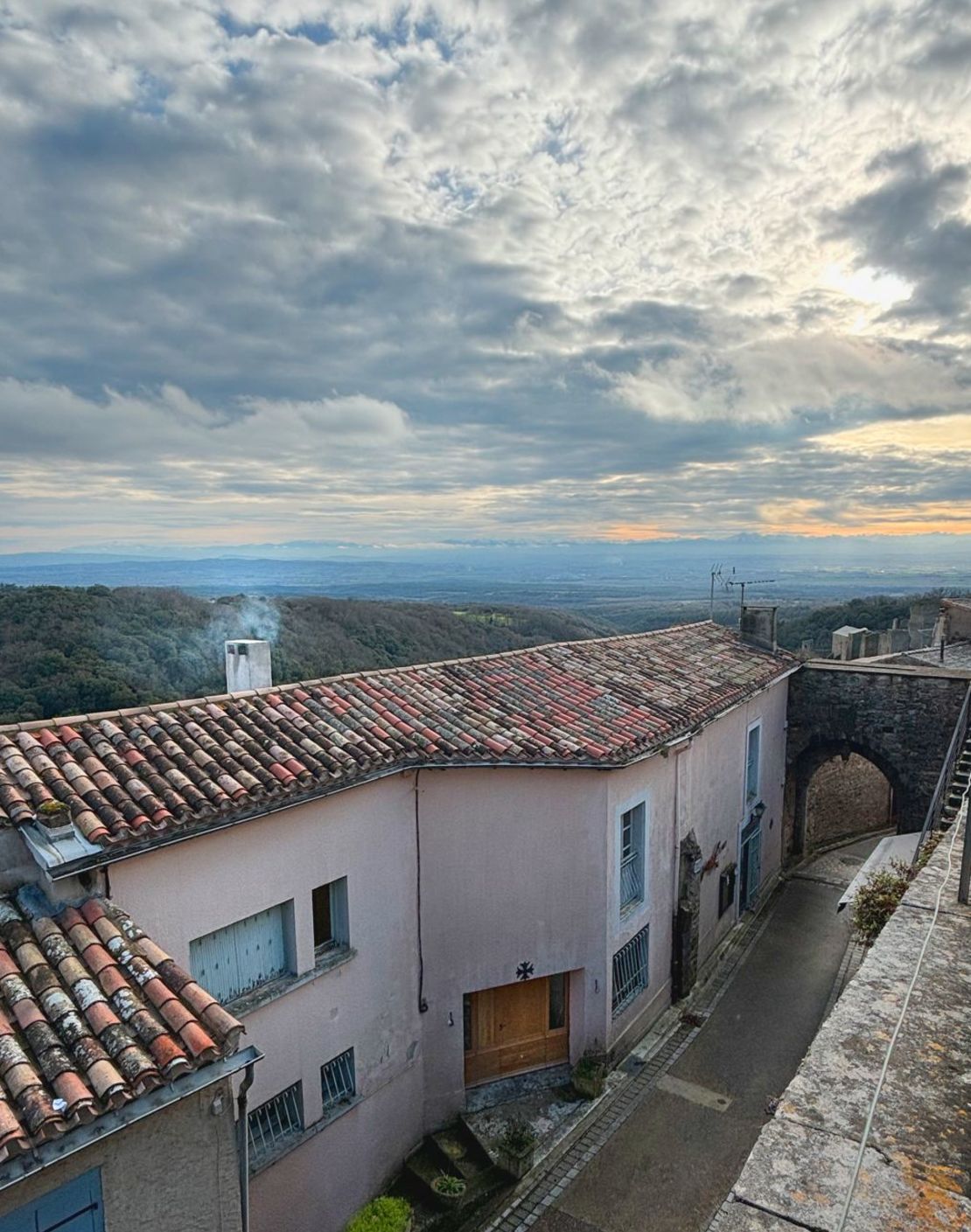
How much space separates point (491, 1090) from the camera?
12930 mm

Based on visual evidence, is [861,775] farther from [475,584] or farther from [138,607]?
[475,584]

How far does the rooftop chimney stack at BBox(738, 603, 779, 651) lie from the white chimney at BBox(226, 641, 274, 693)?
1548 centimetres

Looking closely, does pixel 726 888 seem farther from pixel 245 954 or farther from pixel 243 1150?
pixel 243 1150

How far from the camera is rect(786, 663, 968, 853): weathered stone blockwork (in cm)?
2119

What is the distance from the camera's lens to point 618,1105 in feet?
42.0

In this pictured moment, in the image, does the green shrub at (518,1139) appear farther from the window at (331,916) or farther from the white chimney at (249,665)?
the white chimney at (249,665)

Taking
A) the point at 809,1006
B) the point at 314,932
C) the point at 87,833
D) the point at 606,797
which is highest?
the point at 87,833

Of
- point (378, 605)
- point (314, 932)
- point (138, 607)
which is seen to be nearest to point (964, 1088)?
point (314, 932)

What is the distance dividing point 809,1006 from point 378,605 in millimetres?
51501

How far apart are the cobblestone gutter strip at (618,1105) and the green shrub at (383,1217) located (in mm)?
1134

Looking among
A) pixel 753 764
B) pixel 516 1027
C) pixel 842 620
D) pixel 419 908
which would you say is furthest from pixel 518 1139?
pixel 842 620

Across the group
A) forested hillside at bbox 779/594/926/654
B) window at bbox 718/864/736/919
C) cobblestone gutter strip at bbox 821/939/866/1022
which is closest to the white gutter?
cobblestone gutter strip at bbox 821/939/866/1022

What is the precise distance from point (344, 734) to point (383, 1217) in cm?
638

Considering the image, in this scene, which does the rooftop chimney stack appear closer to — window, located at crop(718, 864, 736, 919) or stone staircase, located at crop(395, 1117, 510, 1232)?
window, located at crop(718, 864, 736, 919)
